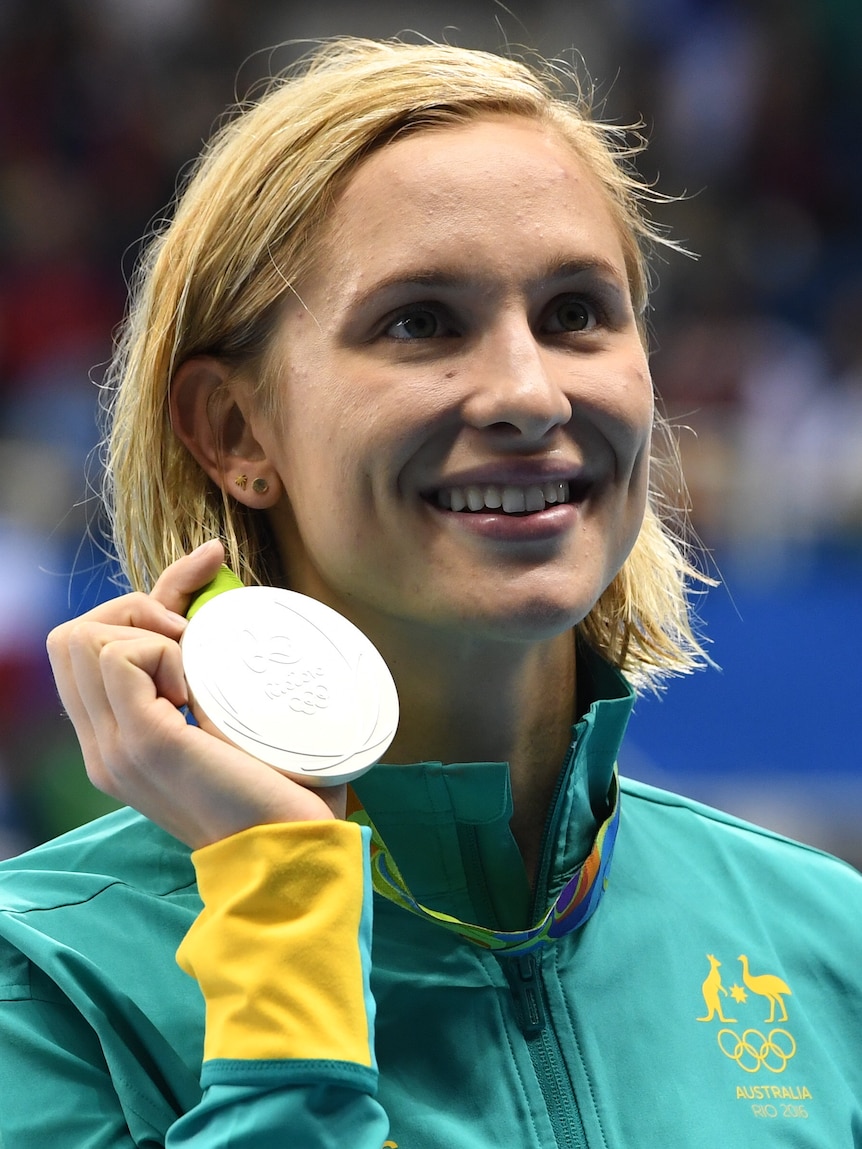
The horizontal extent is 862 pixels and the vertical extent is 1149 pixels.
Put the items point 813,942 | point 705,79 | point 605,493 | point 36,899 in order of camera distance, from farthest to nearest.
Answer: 1. point 705,79
2. point 813,942
3. point 605,493
4. point 36,899

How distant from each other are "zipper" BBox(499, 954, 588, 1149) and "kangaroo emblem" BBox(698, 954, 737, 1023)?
8.9 inches

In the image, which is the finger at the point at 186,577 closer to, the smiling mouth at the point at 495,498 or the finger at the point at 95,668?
the finger at the point at 95,668

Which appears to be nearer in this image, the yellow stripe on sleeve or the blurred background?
the yellow stripe on sleeve

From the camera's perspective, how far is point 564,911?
191cm

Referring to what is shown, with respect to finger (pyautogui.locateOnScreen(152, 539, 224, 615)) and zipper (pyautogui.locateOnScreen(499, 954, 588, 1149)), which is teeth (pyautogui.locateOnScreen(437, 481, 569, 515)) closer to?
finger (pyautogui.locateOnScreen(152, 539, 224, 615))

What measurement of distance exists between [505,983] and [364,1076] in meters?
0.37

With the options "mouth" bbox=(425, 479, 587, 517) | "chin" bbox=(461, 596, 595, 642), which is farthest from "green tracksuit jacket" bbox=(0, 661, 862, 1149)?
"mouth" bbox=(425, 479, 587, 517)

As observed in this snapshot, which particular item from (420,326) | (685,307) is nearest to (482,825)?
(420,326)

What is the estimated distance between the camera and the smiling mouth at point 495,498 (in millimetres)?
1866

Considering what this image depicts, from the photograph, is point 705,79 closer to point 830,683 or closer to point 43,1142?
point 830,683

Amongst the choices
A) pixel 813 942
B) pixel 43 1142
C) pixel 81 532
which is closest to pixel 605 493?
pixel 813 942

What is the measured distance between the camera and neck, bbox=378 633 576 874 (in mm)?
1993

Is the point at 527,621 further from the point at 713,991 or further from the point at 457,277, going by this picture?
the point at 713,991

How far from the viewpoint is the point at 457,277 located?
6.11 feet
